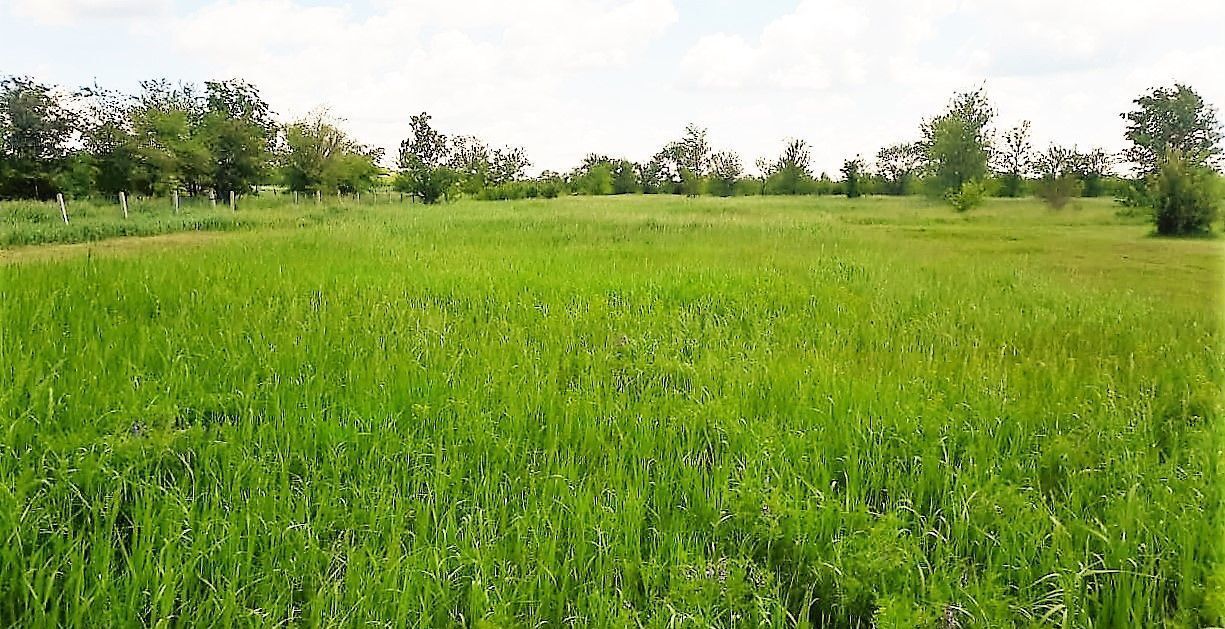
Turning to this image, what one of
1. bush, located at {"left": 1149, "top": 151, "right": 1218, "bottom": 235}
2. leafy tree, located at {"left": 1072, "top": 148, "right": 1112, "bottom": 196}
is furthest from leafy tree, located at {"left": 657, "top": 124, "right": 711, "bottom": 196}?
bush, located at {"left": 1149, "top": 151, "right": 1218, "bottom": 235}

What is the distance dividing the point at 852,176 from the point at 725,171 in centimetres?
189

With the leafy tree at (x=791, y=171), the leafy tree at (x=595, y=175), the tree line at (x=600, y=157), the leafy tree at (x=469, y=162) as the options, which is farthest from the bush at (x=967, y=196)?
the leafy tree at (x=469, y=162)

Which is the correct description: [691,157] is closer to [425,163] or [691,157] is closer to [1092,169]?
[425,163]

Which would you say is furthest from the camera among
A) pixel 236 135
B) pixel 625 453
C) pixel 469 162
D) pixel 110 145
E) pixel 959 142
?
pixel 469 162

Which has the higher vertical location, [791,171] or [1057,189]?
[791,171]

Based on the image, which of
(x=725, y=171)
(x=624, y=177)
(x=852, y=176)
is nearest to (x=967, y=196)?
(x=852, y=176)

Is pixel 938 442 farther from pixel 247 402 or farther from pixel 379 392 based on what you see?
pixel 247 402

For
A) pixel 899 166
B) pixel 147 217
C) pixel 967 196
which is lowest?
pixel 147 217

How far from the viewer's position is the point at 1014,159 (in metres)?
3.88

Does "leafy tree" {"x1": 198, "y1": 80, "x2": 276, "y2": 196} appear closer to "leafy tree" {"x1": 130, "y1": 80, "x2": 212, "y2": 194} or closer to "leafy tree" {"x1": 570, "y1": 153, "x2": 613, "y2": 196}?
"leafy tree" {"x1": 130, "y1": 80, "x2": 212, "y2": 194}

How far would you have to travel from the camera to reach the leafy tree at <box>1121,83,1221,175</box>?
199cm

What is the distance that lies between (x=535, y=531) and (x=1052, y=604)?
99cm

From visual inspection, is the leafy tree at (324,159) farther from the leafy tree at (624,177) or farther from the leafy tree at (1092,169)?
the leafy tree at (1092,169)

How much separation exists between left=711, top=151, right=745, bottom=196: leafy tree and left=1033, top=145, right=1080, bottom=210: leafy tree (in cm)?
405
